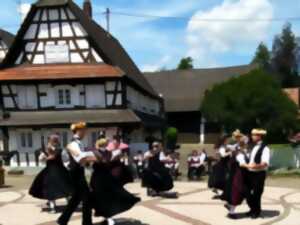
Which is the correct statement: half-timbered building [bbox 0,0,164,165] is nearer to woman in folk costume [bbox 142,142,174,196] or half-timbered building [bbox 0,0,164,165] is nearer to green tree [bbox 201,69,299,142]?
green tree [bbox 201,69,299,142]

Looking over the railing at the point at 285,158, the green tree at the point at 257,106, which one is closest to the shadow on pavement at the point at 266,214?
the railing at the point at 285,158

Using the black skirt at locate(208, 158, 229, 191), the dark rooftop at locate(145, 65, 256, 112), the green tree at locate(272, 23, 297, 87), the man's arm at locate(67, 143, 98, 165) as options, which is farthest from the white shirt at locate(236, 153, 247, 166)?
the green tree at locate(272, 23, 297, 87)

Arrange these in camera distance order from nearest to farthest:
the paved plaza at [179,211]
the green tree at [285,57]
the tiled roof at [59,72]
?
the paved plaza at [179,211] → the tiled roof at [59,72] → the green tree at [285,57]

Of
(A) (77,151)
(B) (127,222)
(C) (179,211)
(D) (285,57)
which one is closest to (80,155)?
(A) (77,151)

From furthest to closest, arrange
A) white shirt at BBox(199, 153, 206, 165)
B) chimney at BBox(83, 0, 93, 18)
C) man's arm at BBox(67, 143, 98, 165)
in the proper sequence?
1. chimney at BBox(83, 0, 93, 18)
2. white shirt at BBox(199, 153, 206, 165)
3. man's arm at BBox(67, 143, 98, 165)

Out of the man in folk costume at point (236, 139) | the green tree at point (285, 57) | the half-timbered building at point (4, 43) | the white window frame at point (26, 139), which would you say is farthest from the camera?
the green tree at point (285, 57)

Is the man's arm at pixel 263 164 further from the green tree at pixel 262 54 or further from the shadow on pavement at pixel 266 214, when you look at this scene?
the green tree at pixel 262 54

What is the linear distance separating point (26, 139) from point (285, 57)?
53.8m

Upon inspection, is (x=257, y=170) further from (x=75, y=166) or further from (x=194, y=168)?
(x=194, y=168)

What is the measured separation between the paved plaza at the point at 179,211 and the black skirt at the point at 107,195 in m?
0.71

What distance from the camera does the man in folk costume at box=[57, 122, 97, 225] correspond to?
9961 millimetres

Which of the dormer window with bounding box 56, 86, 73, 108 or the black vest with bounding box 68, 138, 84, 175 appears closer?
the black vest with bounding box 68, 138, 84, 175

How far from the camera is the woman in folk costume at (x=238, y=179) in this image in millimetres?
11258

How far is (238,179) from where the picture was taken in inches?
446
